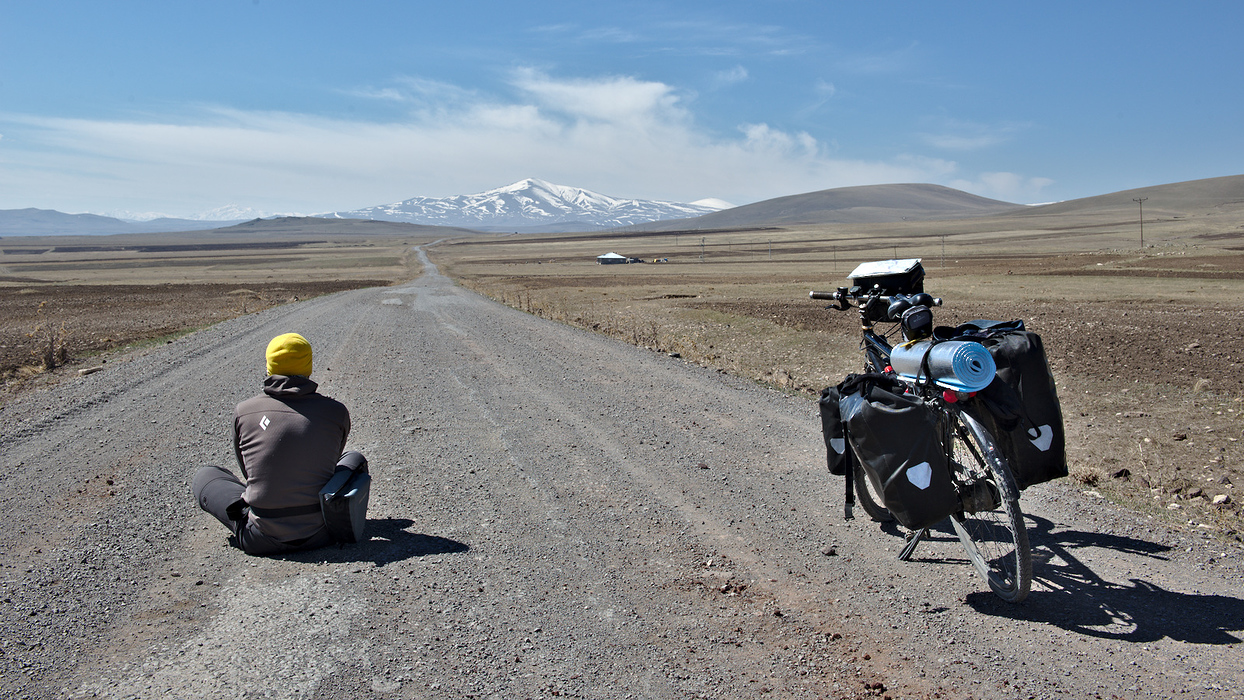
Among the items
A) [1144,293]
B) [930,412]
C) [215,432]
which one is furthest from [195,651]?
[1144,293]

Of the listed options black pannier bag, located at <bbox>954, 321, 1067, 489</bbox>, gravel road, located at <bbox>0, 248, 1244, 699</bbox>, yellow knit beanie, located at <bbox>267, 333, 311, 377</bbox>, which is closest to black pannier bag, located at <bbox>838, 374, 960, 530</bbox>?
black pannier bag, located at <bbox>954, 321, 1067, 489</bbox>

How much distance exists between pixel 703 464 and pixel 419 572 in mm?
2737

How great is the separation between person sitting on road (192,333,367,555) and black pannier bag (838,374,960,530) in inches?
125

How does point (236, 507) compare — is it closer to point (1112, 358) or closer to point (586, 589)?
point (586, 589)

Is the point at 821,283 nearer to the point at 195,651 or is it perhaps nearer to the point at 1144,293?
the point at 1144,293

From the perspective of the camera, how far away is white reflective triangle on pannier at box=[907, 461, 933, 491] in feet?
12.1

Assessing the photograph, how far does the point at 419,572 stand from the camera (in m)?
4.28

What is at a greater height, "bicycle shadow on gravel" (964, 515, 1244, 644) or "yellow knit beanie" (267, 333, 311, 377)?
"yellow knit beanie" (267, 333, 311, 377)

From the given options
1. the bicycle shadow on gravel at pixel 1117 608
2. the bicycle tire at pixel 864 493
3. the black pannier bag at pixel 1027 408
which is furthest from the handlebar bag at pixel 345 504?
the black pannier bag at pixel 1027 408

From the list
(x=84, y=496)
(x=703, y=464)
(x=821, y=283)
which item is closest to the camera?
(x=84, y=496)

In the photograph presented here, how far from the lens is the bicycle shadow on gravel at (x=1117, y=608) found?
3400 mm

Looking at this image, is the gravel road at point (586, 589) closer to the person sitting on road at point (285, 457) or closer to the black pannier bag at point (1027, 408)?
the person sitting on road at point (285, 457)

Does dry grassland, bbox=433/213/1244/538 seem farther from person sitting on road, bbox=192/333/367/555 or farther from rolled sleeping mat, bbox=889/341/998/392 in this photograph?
person sitting on road, bbox=192/333/367/555

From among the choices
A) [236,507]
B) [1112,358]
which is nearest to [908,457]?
[236,507]
